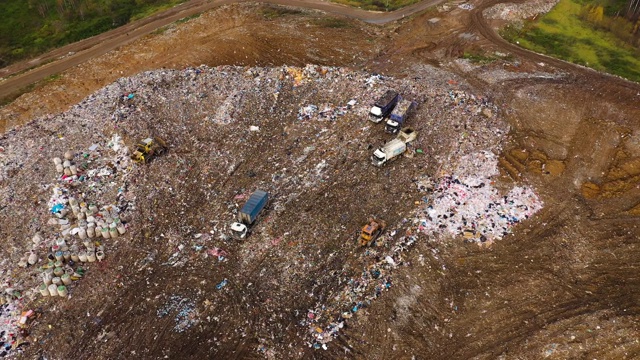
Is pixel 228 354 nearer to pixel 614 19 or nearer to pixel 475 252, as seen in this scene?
pixel 475 252

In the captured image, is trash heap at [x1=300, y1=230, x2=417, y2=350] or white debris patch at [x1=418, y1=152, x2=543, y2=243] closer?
trash heap at [x1=300, y1=230, x2=417, y2=350]

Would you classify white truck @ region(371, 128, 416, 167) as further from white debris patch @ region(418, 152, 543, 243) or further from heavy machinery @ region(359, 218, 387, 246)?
heavy machinery @ region(359, 218, 387, 246)

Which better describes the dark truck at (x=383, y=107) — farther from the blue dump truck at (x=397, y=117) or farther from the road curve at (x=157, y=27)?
the road curve at (x=157, y=27)

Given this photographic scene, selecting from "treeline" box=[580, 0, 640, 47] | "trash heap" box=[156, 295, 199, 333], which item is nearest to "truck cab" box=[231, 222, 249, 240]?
"trash heap" box=[156, 295, 199, 333]

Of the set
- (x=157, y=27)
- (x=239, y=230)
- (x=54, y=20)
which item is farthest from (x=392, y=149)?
(x=54, y=20)

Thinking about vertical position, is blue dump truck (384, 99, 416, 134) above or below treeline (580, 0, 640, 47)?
below

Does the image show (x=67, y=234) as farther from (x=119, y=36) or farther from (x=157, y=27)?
(x=157, y=27)

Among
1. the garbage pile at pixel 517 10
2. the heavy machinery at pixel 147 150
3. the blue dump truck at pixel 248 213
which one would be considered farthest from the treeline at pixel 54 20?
the garbage pile at pixel 517 10
